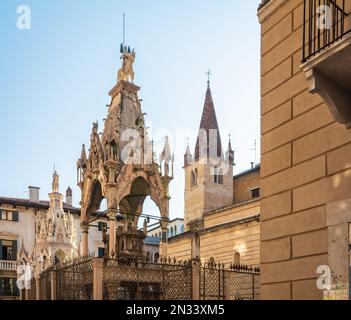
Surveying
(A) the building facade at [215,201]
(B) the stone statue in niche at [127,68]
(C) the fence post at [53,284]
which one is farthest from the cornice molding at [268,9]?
(A) the building facade at [215,201]

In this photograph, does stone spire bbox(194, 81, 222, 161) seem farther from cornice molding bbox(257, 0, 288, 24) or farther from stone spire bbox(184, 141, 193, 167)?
cornice molding bbox(257, 0, 288, 24)

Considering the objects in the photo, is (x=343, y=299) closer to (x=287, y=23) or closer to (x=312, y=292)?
(x=312, y=292)

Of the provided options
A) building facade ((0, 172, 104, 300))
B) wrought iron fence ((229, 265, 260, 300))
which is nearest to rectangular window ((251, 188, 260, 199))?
building facade ((0, 172, 104, 300))

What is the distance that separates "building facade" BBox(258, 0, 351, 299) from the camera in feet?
22.2

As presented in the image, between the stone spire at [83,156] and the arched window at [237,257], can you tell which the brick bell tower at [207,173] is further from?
the stone spire at [83,156]

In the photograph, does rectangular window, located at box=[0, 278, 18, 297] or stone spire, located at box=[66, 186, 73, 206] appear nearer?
rectangular window, located at box=[0, 278, 18, 297]

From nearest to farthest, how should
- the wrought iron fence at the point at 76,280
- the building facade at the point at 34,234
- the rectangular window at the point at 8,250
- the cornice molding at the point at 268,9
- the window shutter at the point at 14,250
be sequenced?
the cornice molding at the point at 268,9, the wrought iron fence at the point at 76,280, the building facade at the point at 34,234, the rectangular window at the point at 8,250, the window shutter at the point at 14,250

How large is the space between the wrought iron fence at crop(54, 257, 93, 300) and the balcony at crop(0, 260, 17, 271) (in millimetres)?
30486

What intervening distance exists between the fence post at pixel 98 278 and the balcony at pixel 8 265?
33.7 metres

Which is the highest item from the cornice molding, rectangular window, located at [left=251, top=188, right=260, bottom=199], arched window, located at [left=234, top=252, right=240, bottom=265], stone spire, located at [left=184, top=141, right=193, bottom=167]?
stone spire, located at [left=184, top=141, right=193, bottom=167]

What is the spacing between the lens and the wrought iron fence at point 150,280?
18.0 meters

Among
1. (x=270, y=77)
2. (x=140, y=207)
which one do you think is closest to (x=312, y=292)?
(x=270, y=77)

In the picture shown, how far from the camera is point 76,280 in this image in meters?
18.4
